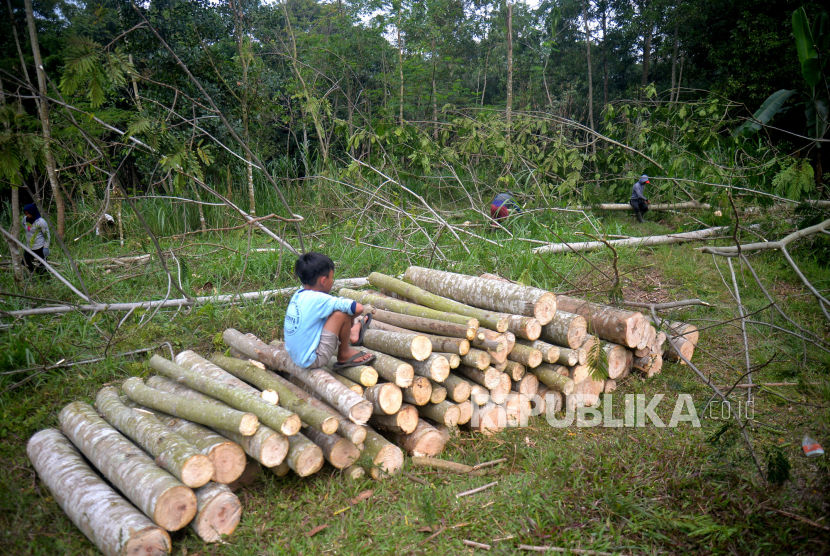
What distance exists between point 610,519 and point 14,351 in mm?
5019

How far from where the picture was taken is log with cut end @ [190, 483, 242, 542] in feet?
9.74

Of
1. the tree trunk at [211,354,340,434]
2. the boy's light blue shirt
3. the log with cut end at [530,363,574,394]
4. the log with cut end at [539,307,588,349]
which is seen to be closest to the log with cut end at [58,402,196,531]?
the tree trunk at [211,354,340,434]

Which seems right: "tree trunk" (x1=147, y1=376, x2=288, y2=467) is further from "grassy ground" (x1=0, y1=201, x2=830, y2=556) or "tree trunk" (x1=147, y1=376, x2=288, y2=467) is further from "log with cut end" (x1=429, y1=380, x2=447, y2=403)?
"log with cut end" (x1=429, y1=380, x2=447, y2=403)

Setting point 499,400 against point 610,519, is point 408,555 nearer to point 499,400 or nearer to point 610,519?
point 610,519

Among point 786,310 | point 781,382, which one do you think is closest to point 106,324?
point 781,382

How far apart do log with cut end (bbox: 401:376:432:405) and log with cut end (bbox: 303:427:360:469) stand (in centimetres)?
54

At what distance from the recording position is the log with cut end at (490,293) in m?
4.30

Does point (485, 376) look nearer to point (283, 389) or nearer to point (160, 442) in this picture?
point (283, 389)

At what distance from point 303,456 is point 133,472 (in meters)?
0.99

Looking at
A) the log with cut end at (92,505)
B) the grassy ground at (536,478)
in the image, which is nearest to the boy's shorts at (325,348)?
the grassy ground at (536,478)

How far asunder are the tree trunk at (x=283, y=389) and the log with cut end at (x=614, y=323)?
7.93 feet

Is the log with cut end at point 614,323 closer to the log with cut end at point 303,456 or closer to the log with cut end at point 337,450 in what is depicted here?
the log with cut end at point 337,450

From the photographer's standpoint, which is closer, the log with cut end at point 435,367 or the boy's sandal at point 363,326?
the log with cut end at point 435,367

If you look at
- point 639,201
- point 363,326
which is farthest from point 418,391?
point 639,201
